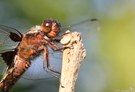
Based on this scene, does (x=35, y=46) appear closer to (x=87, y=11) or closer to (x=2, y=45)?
(x=2, y=45)

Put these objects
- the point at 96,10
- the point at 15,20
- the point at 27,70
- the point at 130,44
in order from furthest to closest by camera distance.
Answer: the point at 15,20, the point at 96,10, the point at 130,44, the point at 27,70

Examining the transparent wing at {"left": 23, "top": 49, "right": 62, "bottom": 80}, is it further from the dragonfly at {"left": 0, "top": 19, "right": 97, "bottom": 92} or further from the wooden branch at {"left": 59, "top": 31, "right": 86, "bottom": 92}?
the wooden branch at {"left": 59, "top": 31, "right": 86, "bottom": 92}

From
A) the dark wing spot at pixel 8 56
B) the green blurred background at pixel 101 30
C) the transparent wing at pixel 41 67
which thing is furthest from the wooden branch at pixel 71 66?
the green blurred background at pixel 101 30

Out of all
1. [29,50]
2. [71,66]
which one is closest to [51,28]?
[29,50]

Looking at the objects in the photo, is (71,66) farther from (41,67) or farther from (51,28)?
(41,67)

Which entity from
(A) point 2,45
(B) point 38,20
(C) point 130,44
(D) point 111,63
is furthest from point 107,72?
(A) point 2,45

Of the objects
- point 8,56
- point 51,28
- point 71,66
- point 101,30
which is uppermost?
point 101,30
